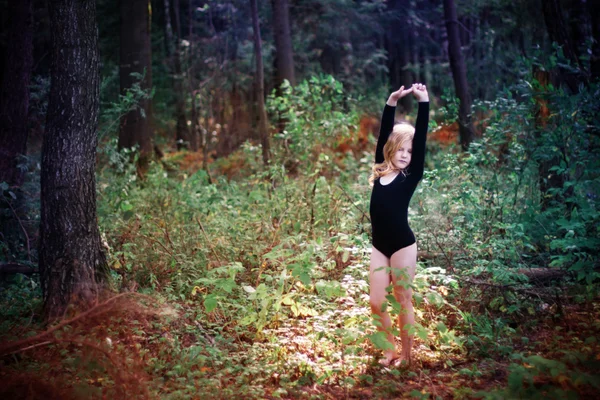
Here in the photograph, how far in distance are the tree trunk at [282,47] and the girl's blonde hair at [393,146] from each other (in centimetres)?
1013

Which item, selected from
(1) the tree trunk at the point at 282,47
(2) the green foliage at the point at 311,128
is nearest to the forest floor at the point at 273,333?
(2) the green foliage at the point at 311,128

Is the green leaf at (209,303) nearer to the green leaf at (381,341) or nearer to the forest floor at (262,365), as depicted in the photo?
the forest floor at (262,365)

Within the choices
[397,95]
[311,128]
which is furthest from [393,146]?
[311,128]

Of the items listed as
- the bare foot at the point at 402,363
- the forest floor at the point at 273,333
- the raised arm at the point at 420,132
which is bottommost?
the bare foot at the point at 402,363

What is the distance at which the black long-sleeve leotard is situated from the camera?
167 inches

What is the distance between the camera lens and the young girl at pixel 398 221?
423 cm

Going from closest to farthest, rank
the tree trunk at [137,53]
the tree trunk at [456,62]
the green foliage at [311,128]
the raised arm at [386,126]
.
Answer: the raised arm at [386,126]
the green foliage at [311,128]
the tree trunk at [137,53]
the tree trunk at [456,62]

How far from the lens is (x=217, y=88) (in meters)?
19.5

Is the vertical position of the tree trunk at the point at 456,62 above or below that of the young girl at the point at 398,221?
above

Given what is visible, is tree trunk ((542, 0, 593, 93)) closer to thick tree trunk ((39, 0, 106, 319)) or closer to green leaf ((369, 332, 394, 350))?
green leaf ((369, 332, 394, 350))

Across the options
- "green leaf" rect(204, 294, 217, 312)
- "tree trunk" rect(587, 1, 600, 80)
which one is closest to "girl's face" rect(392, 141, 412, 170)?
"green leaf" rect(204, 294, 217, 312)

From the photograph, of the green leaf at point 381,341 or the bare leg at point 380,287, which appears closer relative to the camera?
the green leaf at point 381,341

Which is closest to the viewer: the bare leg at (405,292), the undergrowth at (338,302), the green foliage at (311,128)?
the undergrowth at (338,302)

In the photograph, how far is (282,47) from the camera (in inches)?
564
